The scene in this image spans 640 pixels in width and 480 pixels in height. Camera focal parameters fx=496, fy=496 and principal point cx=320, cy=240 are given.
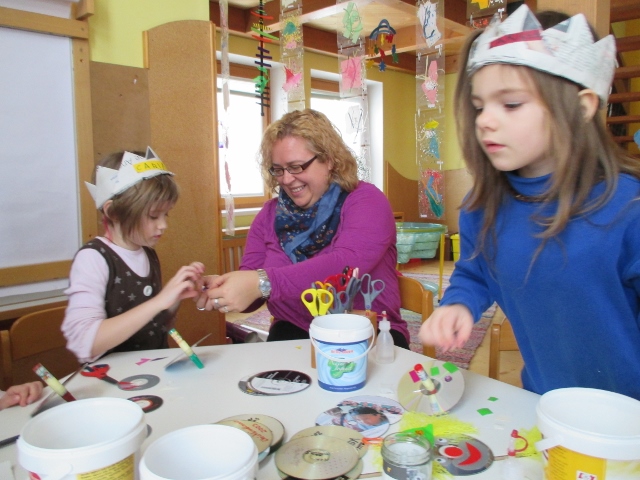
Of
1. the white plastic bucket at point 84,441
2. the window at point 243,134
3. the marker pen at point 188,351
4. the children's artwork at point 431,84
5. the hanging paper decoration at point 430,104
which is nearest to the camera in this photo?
the white plastic bucket at point 84,441

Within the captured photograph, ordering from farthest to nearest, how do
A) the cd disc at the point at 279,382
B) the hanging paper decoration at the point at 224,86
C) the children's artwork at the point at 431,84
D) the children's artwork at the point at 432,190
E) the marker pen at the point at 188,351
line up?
the children's artwork at the point at 432,190
the children's artwork at the point at 431,84
the hanging paper decoration at the point at 224,86
the marker pen at the point at 188,351
the cd disc at the point at 279,382

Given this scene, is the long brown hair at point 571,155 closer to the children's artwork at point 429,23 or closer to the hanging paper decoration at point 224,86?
the hanging paper decoration at point 224,86

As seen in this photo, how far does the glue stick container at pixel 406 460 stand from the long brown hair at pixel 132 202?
937 millimetres

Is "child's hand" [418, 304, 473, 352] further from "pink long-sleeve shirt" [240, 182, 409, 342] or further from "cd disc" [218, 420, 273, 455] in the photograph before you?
"pink long-sleeve shirt" [240, 182, 409, 342]

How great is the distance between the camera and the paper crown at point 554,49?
77 cm

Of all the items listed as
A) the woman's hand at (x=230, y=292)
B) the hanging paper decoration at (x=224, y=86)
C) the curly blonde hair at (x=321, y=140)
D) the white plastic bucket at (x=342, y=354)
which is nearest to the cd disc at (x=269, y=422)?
the white plastic bucket at (x=342, y=354)

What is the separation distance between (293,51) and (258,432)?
2.49m

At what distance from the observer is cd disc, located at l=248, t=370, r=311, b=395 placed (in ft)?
2.94

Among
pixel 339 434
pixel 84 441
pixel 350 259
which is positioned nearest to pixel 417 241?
pixel 350 259

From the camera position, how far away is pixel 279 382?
93 centimetres

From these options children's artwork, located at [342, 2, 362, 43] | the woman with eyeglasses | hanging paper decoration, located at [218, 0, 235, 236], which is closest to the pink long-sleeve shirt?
the woman with eyeglasses

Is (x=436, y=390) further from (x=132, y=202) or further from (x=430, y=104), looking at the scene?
(x=430, y=104)

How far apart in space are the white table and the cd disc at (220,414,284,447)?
0.04ft

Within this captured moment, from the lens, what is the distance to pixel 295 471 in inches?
24.8
